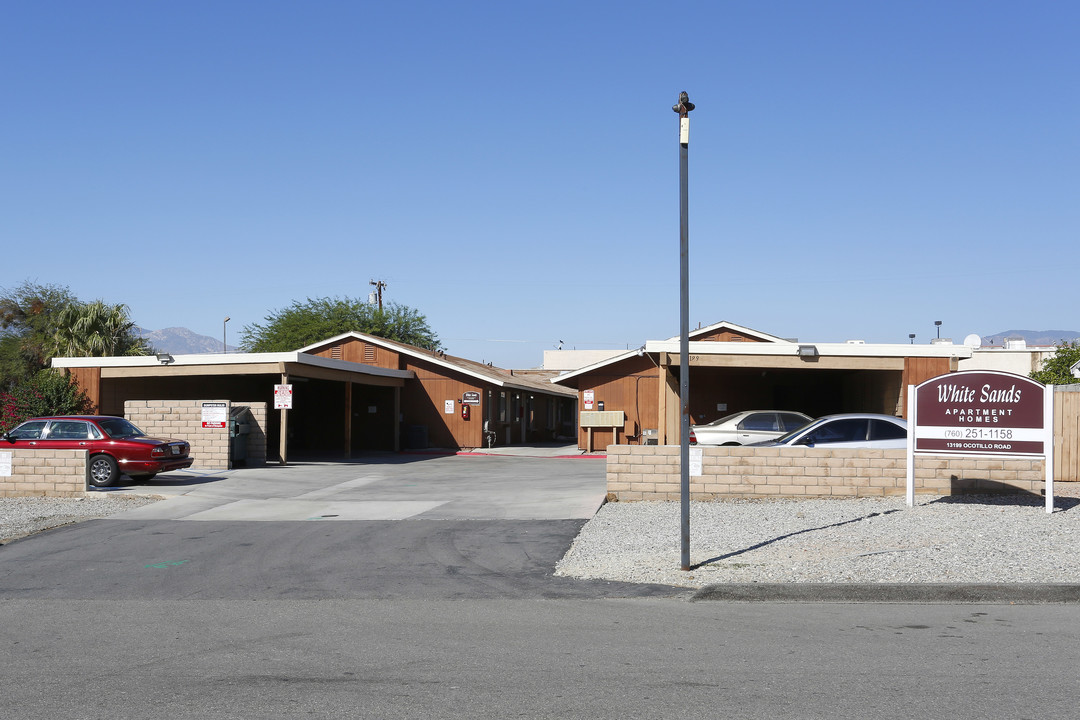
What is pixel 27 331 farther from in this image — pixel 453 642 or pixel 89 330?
pixel 453 642

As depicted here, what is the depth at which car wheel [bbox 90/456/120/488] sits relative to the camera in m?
20.0

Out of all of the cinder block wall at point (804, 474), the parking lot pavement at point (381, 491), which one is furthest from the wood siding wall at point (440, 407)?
the cinder block wall at point (804, 474)

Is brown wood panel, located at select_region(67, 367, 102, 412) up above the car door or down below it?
above

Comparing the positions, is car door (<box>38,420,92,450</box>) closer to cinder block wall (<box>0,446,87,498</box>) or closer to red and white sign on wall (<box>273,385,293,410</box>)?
cinder block wall (<box>0,446,87,498</box>)

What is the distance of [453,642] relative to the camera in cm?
718

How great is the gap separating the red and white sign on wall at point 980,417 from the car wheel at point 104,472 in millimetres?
15771

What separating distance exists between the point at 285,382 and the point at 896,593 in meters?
19.8

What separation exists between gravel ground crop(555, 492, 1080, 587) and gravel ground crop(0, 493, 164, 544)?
27.9 ft

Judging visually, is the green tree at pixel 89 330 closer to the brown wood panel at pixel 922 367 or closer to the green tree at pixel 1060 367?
the brown wood panel at pixel 922 367

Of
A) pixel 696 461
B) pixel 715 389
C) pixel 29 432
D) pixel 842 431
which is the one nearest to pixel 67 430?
pixel 29 432

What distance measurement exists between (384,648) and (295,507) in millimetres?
10264

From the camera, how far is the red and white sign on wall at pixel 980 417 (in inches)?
525

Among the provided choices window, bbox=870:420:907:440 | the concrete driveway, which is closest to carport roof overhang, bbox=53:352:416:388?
the concrete driveway

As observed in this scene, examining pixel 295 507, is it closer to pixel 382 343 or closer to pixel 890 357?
pixel 890 357
